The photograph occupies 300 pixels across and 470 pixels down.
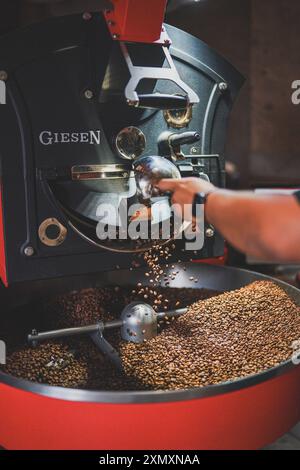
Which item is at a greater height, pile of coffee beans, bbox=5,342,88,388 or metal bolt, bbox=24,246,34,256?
metal bolt, bbox=24,246,34,256

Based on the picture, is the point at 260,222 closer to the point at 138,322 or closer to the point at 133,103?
the point at 133,103

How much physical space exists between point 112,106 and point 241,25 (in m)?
2.16

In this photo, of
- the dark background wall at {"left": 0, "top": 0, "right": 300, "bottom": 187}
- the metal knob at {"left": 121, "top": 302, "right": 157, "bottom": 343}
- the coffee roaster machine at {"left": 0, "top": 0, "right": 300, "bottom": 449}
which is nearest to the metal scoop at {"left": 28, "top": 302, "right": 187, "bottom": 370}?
the metal knob at {"left": 121, "top": 302, "right": 157, "bottom": 343}

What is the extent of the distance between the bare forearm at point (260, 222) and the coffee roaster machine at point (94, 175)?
33 cm

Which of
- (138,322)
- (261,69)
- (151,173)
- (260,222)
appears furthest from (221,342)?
(261,69)

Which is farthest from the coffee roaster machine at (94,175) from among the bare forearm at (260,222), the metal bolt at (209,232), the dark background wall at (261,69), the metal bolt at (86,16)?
the dark background wall at (261,69)

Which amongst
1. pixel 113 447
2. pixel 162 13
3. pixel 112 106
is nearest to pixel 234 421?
pixel 113 447

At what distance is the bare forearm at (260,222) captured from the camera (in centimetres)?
84

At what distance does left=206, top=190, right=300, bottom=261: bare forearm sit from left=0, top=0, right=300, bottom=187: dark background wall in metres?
2.18

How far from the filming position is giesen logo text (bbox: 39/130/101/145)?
115 centimetres

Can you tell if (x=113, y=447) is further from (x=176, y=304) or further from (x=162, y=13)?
(x=162, y=13)

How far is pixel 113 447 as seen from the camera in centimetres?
108

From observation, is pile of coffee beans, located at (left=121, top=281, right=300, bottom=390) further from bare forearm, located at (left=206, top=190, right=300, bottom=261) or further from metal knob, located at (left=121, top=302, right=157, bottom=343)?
bare forearm, located at (left=206, top=190, right=300, bottom=261)

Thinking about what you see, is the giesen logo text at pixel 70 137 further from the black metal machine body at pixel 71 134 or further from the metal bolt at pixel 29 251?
the metal bolt at pixel 29 251
